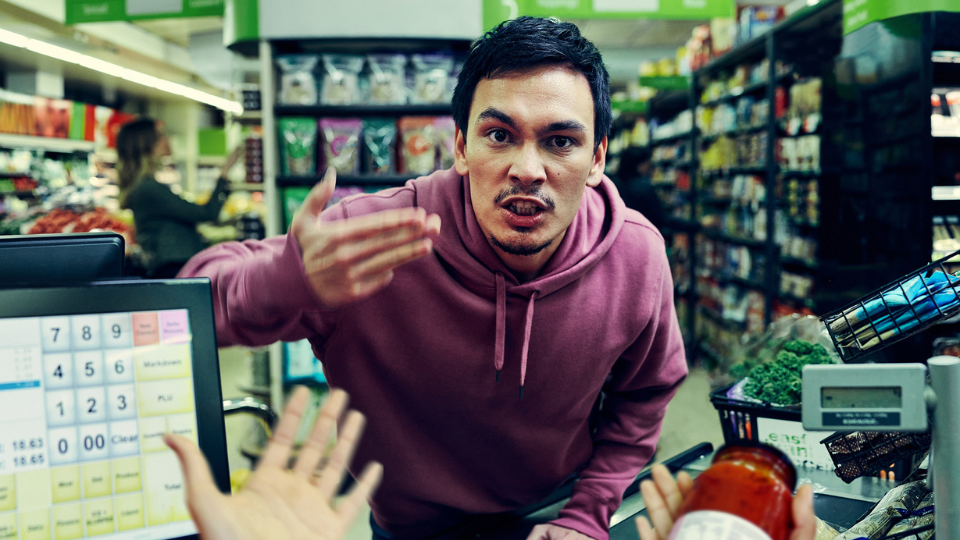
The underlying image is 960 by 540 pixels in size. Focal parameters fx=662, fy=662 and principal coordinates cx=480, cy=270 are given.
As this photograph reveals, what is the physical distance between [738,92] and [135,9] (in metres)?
4.82

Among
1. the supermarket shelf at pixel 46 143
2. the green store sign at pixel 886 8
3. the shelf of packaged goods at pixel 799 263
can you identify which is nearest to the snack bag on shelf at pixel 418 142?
the green store sign at pixel 886 8

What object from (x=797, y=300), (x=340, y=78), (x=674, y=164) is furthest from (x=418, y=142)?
(x=674, y=164)

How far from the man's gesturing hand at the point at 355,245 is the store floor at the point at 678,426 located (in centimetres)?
233

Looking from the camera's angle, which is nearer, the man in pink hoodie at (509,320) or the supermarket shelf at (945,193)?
the man in pink hoodie at (509,320)

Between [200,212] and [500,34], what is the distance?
11.4 feet

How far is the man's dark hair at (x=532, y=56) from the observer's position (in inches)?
51.7

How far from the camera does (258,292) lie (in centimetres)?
109

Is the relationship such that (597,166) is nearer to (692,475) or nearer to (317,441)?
A: (692,475)

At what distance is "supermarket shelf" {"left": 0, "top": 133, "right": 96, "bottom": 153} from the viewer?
8055 millimetres

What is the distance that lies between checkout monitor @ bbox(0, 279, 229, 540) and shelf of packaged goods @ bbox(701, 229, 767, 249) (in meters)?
4.78

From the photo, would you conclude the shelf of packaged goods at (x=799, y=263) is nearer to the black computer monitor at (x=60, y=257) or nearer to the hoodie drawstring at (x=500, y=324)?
the hoodie drawstring at (x=500, y=324)

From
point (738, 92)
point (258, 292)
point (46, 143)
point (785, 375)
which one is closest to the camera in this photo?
point (258, 292)

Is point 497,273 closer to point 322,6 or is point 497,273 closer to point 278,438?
point 278,438

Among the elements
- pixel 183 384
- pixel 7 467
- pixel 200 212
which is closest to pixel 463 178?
pixel 183 384
